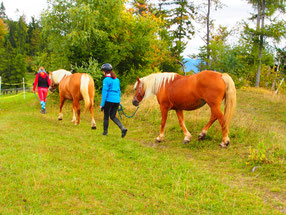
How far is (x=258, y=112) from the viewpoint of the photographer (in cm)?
1211

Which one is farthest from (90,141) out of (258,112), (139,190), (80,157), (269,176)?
(258,112)

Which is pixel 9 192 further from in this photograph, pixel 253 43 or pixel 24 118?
pixel 253 43

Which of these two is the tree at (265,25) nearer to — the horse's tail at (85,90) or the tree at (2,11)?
the horse's tail at (85,90)

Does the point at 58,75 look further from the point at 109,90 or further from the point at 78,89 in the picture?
the point at 109,90

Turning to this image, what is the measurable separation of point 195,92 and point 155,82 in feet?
4.38

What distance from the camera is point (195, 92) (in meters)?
6.20

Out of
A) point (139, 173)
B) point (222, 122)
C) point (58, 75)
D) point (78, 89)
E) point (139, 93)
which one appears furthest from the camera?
point (58, 75)

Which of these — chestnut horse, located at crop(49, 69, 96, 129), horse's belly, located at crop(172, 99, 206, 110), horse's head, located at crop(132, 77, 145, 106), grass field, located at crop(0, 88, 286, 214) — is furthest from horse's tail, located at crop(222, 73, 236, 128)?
chestnut horse, located at crop(49, 69, 96, 129)

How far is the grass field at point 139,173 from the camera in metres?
3.16

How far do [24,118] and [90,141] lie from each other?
440cm

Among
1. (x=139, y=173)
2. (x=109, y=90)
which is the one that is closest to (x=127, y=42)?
(x=109, y=90)

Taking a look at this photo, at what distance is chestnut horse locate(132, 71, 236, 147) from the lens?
586 cm

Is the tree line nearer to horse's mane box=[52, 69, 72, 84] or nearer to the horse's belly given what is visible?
horse's mane box=[52, 69, 72, 84]

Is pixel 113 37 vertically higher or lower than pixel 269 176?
higher
